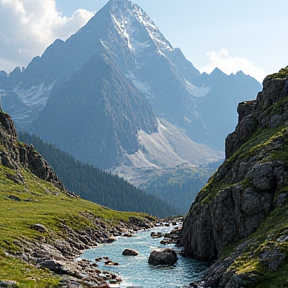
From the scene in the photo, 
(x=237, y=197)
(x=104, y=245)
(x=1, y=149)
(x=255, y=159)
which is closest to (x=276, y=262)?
(x=237, y=197)

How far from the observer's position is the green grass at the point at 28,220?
45.1 meters

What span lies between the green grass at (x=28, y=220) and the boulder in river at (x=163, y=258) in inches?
787

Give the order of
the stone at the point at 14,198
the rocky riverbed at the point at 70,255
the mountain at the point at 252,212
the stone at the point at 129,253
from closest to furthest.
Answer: the mountain at the point at 252,212, the rocky riverbed at the point at 70,255, the stone at the point at 129,253, the stone at the point at 14,198

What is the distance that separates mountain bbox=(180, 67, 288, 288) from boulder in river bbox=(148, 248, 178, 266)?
16.4 feet

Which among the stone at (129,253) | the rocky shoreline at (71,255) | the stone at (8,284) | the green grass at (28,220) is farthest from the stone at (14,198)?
the stone at (8,284)

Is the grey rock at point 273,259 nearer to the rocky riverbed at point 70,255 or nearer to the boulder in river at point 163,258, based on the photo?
the rocky riverbed at point 70,255

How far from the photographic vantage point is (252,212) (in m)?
52.8

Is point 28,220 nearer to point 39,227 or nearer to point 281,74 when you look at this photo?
point 39,227

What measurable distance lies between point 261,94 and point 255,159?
3294 centimetres

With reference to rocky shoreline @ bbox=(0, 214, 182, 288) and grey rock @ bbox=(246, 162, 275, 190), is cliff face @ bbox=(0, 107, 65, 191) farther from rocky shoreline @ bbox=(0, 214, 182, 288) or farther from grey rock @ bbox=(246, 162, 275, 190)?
grey rock @ bbox=(246, 162, 275, 190)

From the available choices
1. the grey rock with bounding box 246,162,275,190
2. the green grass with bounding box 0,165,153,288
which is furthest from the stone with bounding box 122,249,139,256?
the grey rock with bounding box 246,162,275,190

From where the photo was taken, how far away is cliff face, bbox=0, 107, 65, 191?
418 ft

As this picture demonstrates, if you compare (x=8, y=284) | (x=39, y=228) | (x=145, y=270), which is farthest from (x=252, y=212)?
(x=39, y=228)

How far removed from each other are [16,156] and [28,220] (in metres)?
69.1
